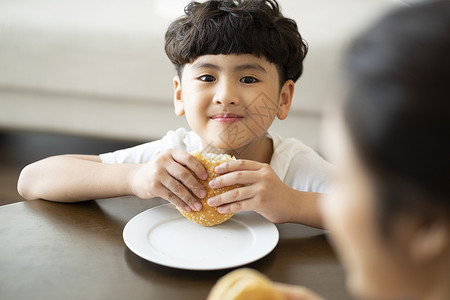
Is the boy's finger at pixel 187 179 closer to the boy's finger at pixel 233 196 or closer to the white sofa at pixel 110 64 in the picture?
the boy's finger at pixel 233 196

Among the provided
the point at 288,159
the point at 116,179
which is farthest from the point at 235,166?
the point at 288,159


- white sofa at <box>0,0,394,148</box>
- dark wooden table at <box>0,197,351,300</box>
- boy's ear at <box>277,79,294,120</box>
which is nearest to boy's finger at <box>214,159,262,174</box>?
dark wooden table at <box>0,197,351,300</box>

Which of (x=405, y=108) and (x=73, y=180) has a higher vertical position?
(x=405, y=108)

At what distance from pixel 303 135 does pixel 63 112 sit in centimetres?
120

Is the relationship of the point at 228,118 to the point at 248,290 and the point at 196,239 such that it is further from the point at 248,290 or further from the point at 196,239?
the point at 248,290

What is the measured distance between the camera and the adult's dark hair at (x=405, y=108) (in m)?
0.40

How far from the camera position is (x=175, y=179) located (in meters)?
1.04

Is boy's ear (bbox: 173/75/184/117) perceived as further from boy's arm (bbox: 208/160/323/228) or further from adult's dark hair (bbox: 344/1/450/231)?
adult's dark hair (bbox: 344/1/450/231)

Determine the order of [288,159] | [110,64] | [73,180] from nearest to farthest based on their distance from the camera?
[73,180]
[288,159]
[110,64]

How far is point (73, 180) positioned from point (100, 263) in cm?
36

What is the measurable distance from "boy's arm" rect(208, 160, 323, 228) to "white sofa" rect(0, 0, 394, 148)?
4.22 ft

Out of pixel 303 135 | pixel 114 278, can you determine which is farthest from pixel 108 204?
pixel 303 135

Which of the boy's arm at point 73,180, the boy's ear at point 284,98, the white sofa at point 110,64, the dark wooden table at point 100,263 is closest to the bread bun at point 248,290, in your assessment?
the dark wooden table at point 100,263

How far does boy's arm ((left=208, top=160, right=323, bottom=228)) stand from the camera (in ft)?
3.28
